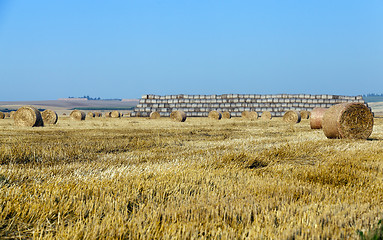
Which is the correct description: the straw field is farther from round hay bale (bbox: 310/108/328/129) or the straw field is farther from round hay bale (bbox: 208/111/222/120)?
round hay bale (bbox: 208/111/222/120)

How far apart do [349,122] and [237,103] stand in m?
34.3

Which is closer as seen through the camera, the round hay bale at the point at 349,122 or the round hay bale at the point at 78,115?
the round hay bale at the point at 349,122

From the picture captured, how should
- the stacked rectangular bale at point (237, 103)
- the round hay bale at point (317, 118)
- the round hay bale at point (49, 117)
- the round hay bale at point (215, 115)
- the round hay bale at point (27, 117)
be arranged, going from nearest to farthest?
the round hay bale at point (317, 118) → the round hay bale at point (27, 117) → the round hay bale at point (49, 117) → the round hay bale at point (215, 115) → the stacked rectangular bale at point (237, 103)

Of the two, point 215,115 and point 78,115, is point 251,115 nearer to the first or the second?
point 215,115

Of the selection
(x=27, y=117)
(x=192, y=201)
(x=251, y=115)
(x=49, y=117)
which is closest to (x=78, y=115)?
(x=49, y=117)

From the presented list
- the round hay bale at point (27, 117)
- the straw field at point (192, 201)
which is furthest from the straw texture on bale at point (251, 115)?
the straw field at point (192, 201)

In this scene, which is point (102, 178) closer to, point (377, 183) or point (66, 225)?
point (66, 225)

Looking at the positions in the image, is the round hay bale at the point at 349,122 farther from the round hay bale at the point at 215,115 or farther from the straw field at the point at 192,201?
the round hay bale at the point at 215,115

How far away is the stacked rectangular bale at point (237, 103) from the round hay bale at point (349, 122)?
3189 cm

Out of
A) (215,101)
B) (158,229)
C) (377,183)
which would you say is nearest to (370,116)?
(377,183)

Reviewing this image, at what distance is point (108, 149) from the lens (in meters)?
8.73

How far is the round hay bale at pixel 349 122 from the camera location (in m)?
11.9

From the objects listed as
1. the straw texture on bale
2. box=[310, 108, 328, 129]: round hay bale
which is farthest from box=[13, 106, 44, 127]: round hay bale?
the straw texture on bale

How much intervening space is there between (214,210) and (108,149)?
548 centimetres
